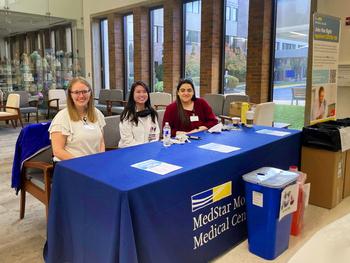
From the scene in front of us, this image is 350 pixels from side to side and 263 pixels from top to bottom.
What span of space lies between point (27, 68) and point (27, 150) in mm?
7203

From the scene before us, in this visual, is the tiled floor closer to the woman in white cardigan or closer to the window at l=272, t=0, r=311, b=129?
the woman in white cardigan

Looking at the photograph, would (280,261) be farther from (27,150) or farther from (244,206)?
(27,150)

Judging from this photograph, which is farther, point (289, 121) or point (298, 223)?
point (289, 121)

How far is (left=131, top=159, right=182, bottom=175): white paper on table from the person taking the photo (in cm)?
177

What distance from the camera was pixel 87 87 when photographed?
9.01ft

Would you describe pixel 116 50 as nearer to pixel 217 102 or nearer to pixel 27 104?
pixel 27 104

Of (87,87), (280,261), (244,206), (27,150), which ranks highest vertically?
(87,87)

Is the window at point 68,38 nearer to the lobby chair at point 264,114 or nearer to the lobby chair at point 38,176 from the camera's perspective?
the lobby chair at point 264,114

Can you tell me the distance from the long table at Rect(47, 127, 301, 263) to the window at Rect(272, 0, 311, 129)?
417cm

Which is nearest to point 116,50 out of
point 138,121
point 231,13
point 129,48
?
point 129,48

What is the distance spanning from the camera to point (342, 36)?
3568 mm

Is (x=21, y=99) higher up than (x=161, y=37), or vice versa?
(x=161, y=37)

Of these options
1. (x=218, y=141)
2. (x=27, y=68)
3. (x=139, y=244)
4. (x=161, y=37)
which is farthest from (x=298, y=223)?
(x=27, y=68)

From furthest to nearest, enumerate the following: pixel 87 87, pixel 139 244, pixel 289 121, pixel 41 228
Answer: pixel 289 121 < pixel 41 228 < pixel 87 87 < pixel 139 244
